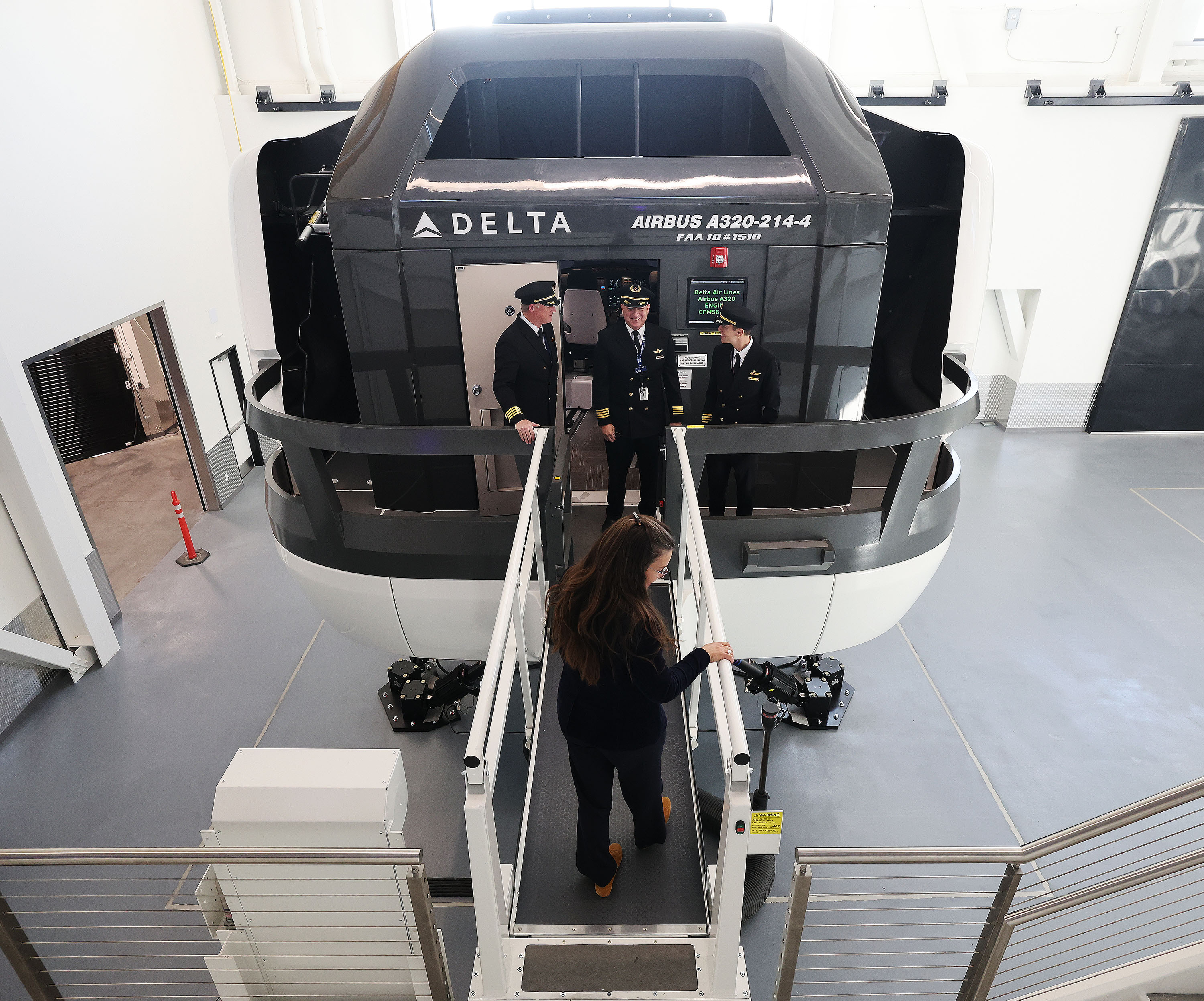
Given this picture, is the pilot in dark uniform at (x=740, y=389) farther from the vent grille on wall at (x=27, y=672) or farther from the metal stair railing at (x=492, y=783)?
the vent grille on wall at (x=27, y=672)

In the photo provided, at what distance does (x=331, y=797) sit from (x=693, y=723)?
4.97 feet

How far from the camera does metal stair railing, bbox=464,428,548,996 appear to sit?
2.02m

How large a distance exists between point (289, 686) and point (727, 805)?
446cm

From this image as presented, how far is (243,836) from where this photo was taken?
2.90 metres

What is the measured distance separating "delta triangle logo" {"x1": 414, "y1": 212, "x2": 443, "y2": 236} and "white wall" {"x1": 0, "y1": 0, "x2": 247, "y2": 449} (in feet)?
11.7

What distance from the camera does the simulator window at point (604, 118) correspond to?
462cm

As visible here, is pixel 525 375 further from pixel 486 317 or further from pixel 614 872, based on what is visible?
pixel 614 872

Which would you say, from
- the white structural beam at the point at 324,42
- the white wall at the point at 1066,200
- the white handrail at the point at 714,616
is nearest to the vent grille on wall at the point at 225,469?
the white structural beam at the point at 324,42

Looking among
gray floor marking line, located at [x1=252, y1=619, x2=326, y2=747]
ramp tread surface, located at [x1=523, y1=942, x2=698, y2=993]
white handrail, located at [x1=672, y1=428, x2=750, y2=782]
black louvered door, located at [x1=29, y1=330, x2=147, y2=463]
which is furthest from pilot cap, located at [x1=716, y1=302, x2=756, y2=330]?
black louvered door, located at [x1=29, y1=330, x2=147, y2=463]

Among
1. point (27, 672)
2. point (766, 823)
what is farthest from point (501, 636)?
point (27, 672)

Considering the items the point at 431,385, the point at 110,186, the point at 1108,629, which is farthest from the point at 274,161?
the point at 1108,629

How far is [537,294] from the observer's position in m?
3.81

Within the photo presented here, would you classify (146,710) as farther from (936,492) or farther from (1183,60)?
(1183,60)

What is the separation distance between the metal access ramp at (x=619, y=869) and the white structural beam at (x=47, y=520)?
4245mm
